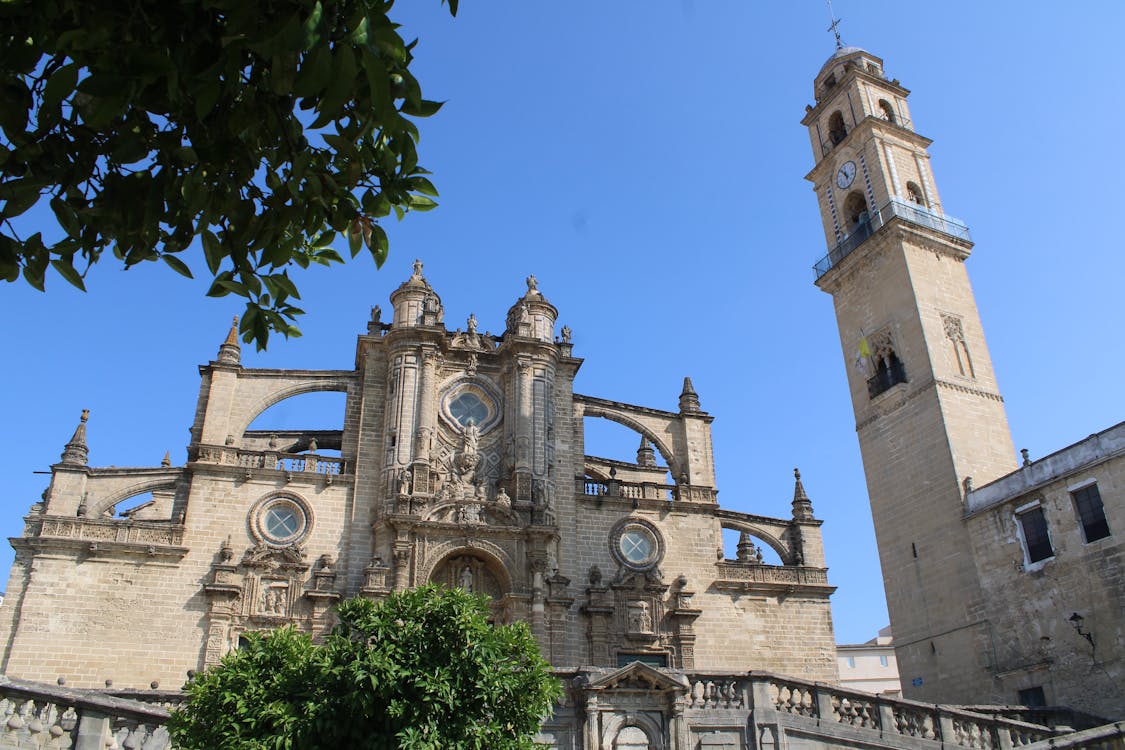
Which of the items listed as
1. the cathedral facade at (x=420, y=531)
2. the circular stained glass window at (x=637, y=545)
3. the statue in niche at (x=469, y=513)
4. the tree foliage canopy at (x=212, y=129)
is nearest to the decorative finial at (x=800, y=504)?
the cathedral facade at (x=420, y=531)

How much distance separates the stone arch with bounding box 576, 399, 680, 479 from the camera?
27.0 meters

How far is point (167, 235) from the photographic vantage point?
443 centimetres

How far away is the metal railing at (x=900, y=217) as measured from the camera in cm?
2867

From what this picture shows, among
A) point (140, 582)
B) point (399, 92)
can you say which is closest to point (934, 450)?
point (140, 582)

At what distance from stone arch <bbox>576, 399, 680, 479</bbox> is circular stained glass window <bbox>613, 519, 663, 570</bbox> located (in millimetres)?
2433

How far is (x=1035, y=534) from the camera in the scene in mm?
21703

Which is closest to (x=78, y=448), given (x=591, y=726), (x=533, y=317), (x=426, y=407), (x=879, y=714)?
(x=426, y=407)

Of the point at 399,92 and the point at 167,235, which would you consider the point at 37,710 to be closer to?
the point at 167,235

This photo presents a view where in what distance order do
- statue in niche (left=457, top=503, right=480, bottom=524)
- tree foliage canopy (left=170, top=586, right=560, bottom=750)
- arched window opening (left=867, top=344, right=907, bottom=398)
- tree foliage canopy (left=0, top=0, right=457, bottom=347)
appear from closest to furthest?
tree foliage canopy (left=0, top=0, right=457, bottom=347) < tree foliage canopy (left=170, top=586, right=560, bottom=750) < statue in niche (left=457, top=503, right=480, bottom=524) < arched window opening (left=867, top=344, right=907, bottom=398)

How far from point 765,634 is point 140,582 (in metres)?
16.5

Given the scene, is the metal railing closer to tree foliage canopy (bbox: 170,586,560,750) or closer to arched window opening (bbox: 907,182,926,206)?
arched window opening (bbox: 907,182,926,206)

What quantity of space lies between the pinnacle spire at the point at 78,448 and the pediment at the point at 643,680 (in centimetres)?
1600

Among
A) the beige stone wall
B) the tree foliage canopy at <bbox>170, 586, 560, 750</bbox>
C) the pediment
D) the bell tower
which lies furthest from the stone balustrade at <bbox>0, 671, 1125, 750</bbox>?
the bell tower

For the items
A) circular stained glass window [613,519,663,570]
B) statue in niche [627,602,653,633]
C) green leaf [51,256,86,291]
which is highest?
circular stained glass window [613,519,663,570]
